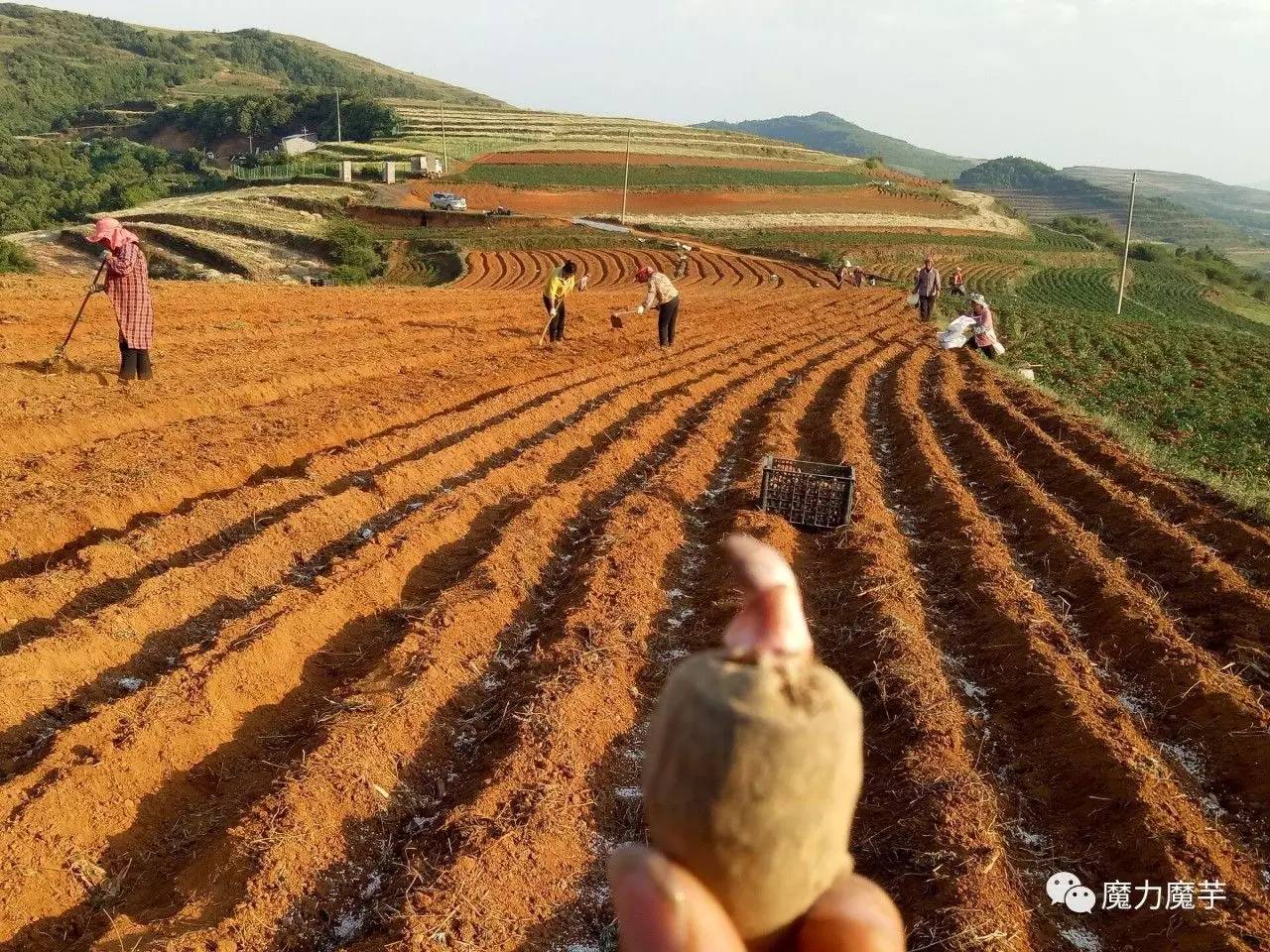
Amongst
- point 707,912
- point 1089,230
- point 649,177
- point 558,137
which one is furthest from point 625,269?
point 1089,230

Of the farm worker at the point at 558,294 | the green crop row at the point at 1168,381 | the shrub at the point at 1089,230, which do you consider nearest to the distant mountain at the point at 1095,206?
the shrub at the point at 1089,230

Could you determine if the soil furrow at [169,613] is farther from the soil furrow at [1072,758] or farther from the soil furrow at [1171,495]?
the soil furrow at [1171,495]

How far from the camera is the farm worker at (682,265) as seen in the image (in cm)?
3434

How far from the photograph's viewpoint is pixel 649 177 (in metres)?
69.4

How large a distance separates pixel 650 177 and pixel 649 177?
73 millimetres

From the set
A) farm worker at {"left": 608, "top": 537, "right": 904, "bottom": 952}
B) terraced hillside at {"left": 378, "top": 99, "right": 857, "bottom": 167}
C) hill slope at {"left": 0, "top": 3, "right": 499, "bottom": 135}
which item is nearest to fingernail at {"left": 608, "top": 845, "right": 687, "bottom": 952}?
farm worker at {"left": 608, "top": 537, "right": 904, "bottom": 952}

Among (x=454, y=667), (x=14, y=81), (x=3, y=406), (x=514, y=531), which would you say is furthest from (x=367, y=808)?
(x=14, y=81)

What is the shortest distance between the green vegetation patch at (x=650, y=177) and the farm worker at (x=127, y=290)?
5401 cm

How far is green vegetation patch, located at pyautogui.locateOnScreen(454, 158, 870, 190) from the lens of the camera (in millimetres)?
64375

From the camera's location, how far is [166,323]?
13578 mm

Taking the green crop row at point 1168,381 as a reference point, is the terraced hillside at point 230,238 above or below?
above

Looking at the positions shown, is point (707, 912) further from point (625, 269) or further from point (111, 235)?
point (625, 269)

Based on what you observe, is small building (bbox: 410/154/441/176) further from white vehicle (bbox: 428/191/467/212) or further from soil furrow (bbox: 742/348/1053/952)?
soil furrow (bbox: 742/348/1053/952)

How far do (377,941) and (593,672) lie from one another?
1892 millimetres
